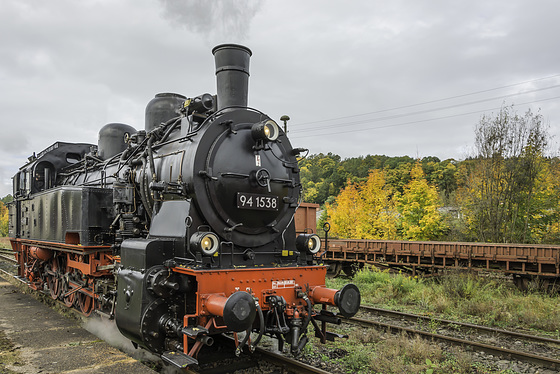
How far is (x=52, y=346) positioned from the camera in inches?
237

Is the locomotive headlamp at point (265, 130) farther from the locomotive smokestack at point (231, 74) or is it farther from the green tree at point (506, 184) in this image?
the green tree at point (506, 184)

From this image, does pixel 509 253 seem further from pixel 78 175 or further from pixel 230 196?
pixel 78 175

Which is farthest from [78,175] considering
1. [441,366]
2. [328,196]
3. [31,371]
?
[328,196]

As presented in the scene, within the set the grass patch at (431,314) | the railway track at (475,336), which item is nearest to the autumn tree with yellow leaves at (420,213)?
the grass patch at (431,314)

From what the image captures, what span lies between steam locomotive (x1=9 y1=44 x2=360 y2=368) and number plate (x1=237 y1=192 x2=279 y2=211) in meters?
0.01

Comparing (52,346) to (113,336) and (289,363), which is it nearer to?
(113,336)

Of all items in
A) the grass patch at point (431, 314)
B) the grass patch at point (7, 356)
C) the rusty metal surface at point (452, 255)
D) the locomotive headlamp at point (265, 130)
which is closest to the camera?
the grass patch at point (7, 356)

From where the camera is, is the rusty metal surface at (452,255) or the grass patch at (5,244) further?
the grass patch at (5,244)

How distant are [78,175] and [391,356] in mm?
8558

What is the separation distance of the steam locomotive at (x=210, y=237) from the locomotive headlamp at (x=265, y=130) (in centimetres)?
2

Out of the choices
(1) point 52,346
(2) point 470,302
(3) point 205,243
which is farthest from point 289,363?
(2) point 470,302

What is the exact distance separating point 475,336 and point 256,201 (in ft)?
15.9

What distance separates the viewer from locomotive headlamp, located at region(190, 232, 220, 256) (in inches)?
181

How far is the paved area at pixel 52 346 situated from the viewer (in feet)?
15.3
